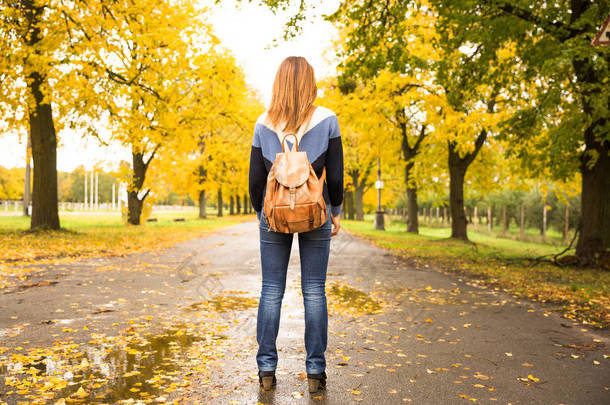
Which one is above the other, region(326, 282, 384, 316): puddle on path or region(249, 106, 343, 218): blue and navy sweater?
region(249, 106, 343, 218): blue and navy sweater

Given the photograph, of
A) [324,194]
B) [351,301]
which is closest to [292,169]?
[324,194]

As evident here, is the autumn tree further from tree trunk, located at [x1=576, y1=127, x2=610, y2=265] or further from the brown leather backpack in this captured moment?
the brown leather backpack

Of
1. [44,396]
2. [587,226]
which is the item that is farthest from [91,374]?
[587,226]

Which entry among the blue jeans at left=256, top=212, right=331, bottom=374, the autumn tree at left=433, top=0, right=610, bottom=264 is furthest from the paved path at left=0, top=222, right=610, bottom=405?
the autumn tree at left=433, top=0, right=610, bottom=264

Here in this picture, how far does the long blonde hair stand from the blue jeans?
2.30ft

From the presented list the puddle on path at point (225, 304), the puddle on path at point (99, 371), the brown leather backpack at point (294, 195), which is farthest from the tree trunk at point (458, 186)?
the brown leather backpack at point (294, 195)

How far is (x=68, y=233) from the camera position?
1555 centimetres

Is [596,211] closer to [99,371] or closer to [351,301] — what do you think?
[351,301]

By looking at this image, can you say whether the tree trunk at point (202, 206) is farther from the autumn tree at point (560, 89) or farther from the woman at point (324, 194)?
the woman at point (324, 194)

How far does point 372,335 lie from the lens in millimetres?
4992

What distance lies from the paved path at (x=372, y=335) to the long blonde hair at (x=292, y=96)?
183 cm

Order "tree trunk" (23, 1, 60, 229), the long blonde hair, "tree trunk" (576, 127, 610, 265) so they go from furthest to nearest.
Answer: "tree trunk" (23, 1, 60, 229) < "tree trunk" (576, 127, 610, 265) < the long blonde hair

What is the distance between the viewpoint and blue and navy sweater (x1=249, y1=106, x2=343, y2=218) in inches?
133

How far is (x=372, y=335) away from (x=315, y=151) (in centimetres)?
240
